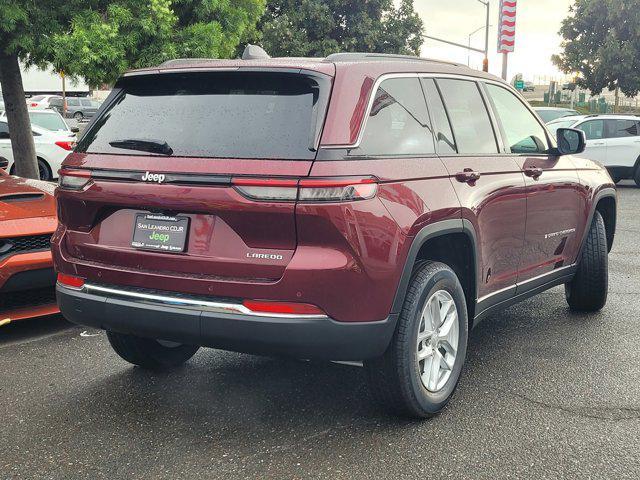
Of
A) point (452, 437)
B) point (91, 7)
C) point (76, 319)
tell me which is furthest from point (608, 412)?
point (91, 7)

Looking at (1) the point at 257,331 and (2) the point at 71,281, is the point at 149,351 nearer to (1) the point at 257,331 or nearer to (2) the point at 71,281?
(2) the point at 71,281

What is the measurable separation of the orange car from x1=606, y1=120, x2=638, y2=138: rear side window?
14.6 metres

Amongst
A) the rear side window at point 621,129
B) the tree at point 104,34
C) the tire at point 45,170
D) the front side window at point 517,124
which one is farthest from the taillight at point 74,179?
the rear side window at point 621,129

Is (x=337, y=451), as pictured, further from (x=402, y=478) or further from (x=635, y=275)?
(x=635, y=275)

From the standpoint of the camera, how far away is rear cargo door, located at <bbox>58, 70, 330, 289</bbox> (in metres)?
3.24

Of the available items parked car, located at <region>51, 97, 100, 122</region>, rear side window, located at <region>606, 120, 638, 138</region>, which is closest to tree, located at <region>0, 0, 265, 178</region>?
rear side window, located at <region>606, 120, 638, 138</region>

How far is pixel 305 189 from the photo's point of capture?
3.17m

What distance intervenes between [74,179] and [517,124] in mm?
2802

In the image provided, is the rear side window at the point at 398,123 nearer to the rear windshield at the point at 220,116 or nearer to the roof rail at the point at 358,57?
the roof rail at the point at 358,57

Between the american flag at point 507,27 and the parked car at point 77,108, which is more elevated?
the american flag at point 507,27

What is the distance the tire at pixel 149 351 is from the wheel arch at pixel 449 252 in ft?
5.50

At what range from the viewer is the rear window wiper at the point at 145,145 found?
3.50 metres

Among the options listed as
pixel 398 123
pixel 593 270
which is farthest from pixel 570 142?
pixel 398 123

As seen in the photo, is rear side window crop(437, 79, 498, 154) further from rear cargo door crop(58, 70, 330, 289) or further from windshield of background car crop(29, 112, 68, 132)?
windshield of background car crop(29, 112, 68, 132)
